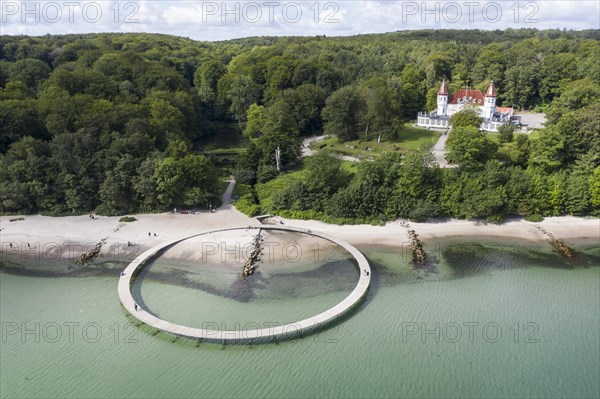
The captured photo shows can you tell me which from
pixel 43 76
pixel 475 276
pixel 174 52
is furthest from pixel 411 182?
pixel 174 52

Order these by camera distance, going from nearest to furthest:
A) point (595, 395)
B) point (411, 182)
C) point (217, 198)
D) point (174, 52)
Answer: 1. point (595, 395)
2. point (411, 182)
3. point (217, 198)
4. point (174, 52)

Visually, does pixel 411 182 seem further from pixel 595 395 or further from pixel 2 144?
pixel 2 144

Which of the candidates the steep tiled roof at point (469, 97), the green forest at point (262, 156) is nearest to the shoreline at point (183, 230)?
the green forest at point (262, 156)

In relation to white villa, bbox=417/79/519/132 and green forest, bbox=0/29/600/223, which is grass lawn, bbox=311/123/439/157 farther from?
white villa, bbox=417/79/519/132

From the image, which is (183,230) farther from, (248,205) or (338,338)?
(338,338)

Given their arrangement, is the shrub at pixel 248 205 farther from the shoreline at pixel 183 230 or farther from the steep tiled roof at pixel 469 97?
the steep tiled roof at pixel 469 97

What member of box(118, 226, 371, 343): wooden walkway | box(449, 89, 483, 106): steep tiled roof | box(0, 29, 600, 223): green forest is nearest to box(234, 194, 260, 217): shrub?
box(0, 29, 600, 223): green forest

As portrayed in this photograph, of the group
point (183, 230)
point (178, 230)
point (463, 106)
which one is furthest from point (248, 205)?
point (463, 106)
